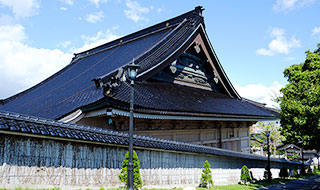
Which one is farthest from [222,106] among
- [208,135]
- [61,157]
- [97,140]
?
[61,157]

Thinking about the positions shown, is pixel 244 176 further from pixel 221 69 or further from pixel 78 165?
pixel 78 165

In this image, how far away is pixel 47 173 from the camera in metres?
6.09

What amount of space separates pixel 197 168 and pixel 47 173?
6689mm

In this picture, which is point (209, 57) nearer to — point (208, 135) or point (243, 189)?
point (208, 135)

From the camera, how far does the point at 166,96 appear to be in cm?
1228

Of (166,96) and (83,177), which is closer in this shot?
(83,177)

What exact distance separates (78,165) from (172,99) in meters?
6.23

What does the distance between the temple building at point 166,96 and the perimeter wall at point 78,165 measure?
163 cm

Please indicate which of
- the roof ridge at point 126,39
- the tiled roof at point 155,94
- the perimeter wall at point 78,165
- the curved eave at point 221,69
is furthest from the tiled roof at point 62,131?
the roof ridge at point 126,39

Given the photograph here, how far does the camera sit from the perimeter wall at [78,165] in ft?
18.2

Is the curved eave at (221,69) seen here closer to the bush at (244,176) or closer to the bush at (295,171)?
the bush at (244,176)

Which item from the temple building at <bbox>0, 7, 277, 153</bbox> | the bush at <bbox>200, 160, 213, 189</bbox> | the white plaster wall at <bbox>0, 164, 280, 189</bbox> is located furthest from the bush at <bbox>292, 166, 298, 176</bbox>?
the white plaster wall at <bbox>0, 164, 280, 189</bbox>

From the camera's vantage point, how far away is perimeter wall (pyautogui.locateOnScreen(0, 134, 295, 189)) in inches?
219

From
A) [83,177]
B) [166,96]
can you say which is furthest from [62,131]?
[166,96]
